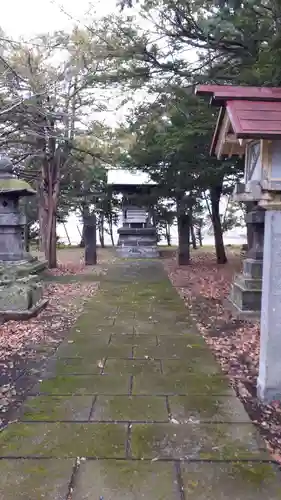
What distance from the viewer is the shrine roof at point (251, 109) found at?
3.51 m

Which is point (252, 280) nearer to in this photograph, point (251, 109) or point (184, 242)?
point (251, 109)

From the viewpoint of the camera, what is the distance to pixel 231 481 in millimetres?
2801

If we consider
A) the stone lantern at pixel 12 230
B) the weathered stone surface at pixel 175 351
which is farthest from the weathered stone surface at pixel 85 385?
the stone lantern at pixel 12 230

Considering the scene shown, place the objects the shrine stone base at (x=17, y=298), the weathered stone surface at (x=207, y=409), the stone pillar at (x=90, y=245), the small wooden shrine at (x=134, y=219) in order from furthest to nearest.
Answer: the small wooden shrine at (x=134, y=219) → the stone pillar at (x=90, y=245) → the shrine stone base at (x=17, y=298) → the weathered stone surface at (x=207, y=409)

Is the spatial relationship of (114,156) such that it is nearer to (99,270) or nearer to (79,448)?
(99,270)

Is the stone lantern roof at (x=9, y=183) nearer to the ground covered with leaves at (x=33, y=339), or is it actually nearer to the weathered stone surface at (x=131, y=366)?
the ground covered with leaves at (x=33, y=339)

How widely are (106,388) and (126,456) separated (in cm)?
133

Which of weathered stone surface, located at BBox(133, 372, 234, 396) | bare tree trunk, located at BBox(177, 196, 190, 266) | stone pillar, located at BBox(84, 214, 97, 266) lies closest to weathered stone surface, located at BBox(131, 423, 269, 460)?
weathered stone surface, located at BBox(133, 372, 234, 396)

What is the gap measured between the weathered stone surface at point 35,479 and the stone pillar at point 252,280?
5.05 metres

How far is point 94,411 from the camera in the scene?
12.6ft

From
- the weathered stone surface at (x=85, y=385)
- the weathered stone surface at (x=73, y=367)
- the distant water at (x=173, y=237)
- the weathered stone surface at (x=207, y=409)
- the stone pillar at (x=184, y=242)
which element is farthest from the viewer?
the distant water at (x=173, y=237)

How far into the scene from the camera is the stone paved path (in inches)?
108

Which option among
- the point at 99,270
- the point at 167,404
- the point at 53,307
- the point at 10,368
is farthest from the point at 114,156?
the point at 167,404

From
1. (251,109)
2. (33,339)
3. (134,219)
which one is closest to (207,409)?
(251,109)
